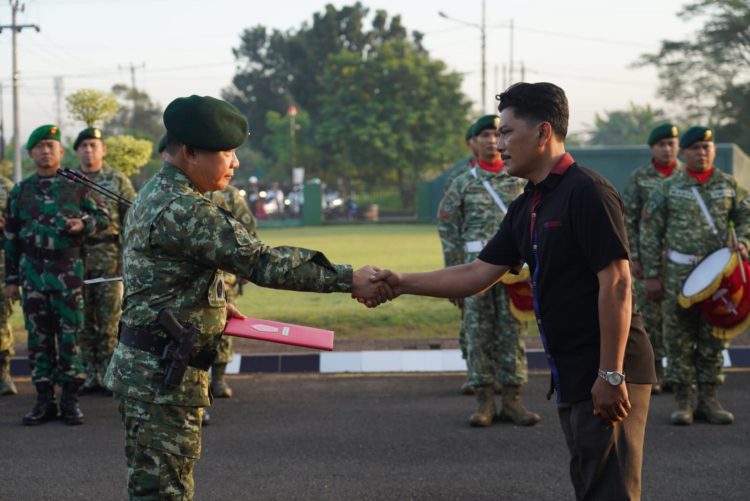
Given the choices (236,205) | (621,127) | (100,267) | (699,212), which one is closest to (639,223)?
(699,212)

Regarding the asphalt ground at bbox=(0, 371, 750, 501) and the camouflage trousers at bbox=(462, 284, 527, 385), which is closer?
the asphalt ground at bbox=(0, 371, 750, 501)

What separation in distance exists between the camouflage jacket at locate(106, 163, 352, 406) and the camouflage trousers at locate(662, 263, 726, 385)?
15.6ft

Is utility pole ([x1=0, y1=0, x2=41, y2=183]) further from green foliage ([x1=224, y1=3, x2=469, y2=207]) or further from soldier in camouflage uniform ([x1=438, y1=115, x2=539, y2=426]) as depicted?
soldier in camouflage uniform ([x1=438, y1=115, x2=539, y2=426])

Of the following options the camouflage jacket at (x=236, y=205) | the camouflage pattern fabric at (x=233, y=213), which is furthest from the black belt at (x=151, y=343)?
the camouflage jacket at (x=236, y=205)

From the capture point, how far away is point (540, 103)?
4250mm

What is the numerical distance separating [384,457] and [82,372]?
2816 millimetres

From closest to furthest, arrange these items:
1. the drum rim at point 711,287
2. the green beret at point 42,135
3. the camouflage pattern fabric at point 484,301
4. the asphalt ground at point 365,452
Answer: the asphalt ground at point 365,452 → the drum rim at point 711,287 → the camouflage pattern fabric at point 484,301 → the green beret at point 42,135

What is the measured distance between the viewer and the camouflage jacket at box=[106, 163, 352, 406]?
4.07 m

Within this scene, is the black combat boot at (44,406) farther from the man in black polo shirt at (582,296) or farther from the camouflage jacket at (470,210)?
the man in black polo shirt at (582,296)

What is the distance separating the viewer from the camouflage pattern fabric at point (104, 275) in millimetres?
9398

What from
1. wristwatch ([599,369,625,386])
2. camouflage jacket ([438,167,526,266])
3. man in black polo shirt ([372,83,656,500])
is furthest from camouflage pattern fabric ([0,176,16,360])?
wristwatch ([599,369,625,386])

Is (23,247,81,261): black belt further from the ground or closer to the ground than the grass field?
further from the ground

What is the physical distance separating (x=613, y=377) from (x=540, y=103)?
1.13m

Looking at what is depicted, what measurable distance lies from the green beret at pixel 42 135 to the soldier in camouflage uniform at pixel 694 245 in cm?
501
